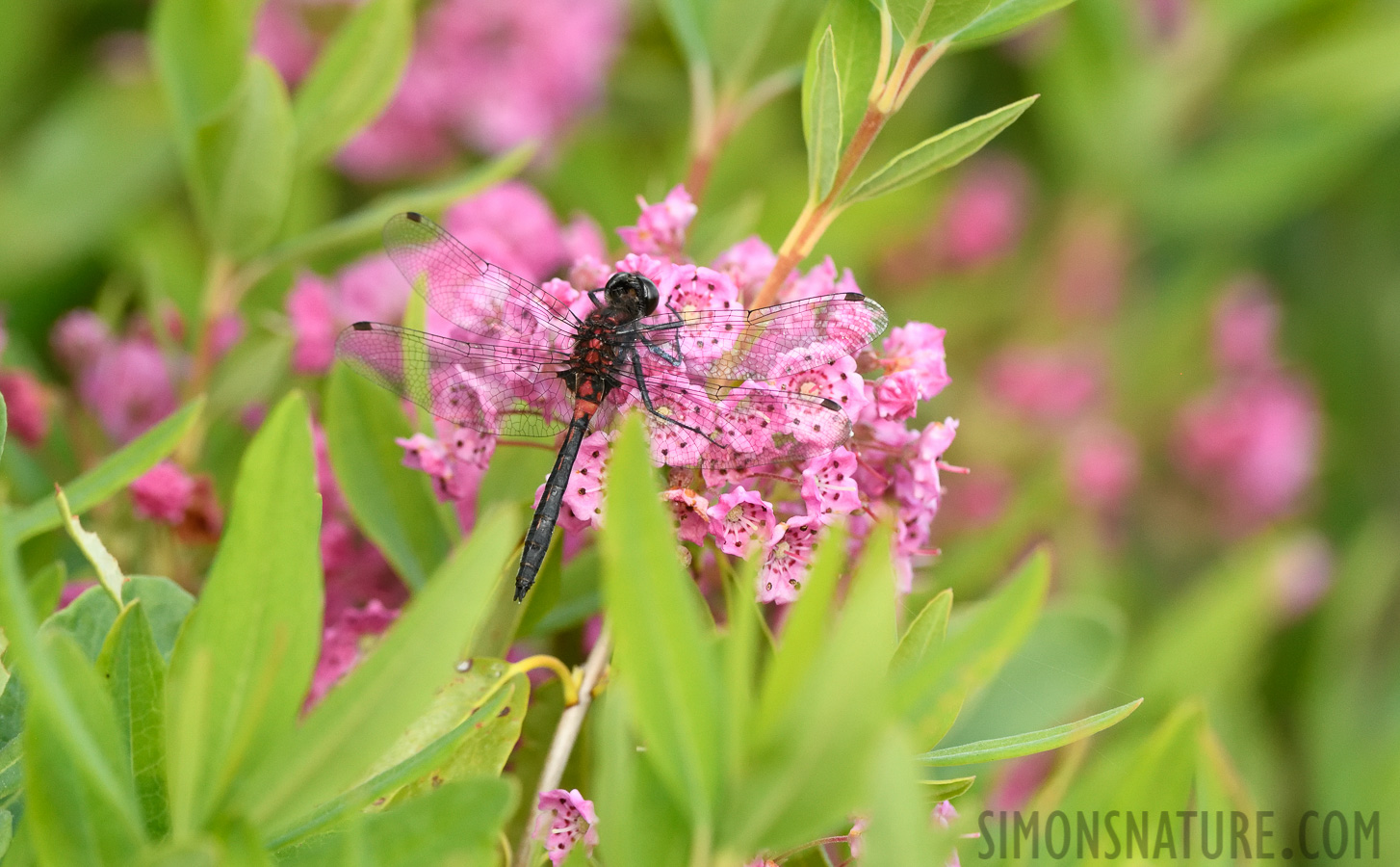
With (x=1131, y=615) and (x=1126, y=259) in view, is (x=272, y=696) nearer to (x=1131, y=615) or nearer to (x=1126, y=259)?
(x=1131, y=615)

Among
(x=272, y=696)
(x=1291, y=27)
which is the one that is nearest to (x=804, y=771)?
(x=272, y=696)

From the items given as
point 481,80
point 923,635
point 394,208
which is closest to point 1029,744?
point 923,635

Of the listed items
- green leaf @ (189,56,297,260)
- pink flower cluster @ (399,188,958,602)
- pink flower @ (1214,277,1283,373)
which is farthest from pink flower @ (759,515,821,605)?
pink flower @ (1214,277,1283,373)

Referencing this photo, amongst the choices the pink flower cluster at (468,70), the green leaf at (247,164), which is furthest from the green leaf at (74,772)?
the pink flower cluster at (468,70)

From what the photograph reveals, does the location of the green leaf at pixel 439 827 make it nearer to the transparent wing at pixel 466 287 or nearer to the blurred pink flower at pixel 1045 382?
the transparent wing at pixel 466 287

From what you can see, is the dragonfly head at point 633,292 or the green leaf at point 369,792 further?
the dragonfly head at point 633,292
